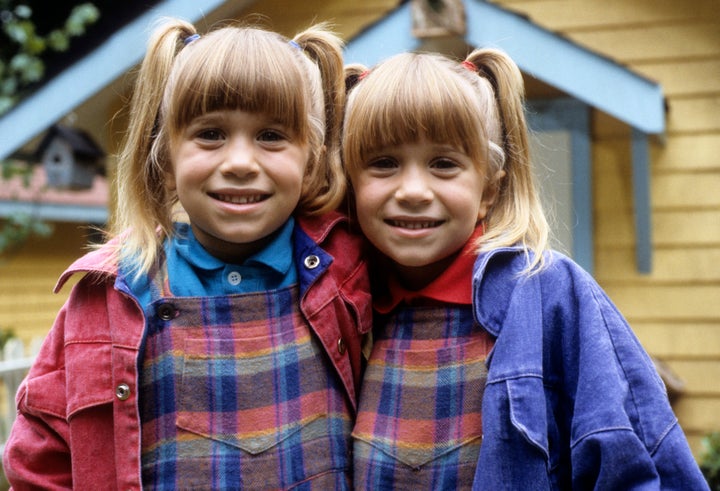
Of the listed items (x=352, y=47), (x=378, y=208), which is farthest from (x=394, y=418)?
(x=352, y=47)

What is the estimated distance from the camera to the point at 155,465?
1.83 metres

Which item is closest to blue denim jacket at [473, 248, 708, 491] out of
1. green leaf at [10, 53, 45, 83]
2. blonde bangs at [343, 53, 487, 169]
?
blonde bangs at [343, 53, 487, 169]

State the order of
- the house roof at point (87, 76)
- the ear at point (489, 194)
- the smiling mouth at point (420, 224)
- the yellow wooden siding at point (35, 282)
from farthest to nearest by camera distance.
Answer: the yellow wooden siding at point (35, 282)
the house roof at point (87, 76)
the ear at point (489, 194)
the smiling mouth at point (420, 224)

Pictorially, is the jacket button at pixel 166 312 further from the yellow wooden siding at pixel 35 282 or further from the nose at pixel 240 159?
the yellow wooden siding at pixel 35 282

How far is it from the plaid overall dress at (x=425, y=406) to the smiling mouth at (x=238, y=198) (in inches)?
16.6

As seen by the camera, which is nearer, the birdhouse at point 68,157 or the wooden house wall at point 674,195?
the wooden house wall at point 674,195

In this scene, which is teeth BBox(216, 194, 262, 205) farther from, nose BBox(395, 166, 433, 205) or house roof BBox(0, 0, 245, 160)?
house roof BBox(0, 0, 245, 160)

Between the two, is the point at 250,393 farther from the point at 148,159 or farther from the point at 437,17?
the point at 437,17

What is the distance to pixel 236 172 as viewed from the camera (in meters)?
1.81

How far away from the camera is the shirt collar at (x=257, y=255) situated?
194cm

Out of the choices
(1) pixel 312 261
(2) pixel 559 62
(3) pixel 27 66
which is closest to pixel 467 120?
(1) pixel 312 261

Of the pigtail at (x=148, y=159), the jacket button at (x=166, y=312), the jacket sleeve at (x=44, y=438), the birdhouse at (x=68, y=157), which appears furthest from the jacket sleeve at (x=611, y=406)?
the birdhouse at (x=68, y=157)

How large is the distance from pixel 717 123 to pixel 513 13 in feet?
4.83

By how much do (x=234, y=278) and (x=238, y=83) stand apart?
43 cm
